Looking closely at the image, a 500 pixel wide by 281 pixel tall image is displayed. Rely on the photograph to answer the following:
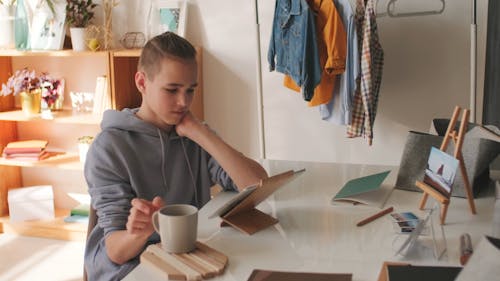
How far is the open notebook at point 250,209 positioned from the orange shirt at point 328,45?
1.28 meters

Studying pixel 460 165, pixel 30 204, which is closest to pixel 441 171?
pixel 460 165

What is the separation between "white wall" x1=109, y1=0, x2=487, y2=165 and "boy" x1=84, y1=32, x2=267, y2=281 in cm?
149

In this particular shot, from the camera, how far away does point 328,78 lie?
8.43ft

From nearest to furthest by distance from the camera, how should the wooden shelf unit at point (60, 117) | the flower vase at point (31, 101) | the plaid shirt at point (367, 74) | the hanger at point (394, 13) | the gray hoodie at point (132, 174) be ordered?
the gray hoodie at point (132, 174) → the plaid shirt at point (367, 74) → the hanger at point (394, 13) → the wooden shelf unit at point (60, 117) → the flower vase at point (31, 101)

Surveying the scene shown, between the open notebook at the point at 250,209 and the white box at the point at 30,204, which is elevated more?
the open notebook at the point at 250,209

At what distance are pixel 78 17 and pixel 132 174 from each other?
2.13m

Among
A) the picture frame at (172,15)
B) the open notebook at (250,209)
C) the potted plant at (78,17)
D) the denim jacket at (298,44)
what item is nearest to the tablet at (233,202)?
the open notebook at (250,209)

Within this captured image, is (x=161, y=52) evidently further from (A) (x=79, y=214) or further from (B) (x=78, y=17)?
(A) (x=79, y=214)

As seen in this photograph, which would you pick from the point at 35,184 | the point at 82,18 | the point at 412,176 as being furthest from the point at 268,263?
the point at 35,184

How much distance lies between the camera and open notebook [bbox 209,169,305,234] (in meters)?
1.18

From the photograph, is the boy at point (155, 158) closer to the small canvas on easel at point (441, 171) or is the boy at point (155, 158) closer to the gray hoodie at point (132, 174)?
the gray hoodie at point (132, 174)

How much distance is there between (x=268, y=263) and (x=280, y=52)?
1.76 meters

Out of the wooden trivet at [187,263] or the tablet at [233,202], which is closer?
the wooden trivet at [187,263]

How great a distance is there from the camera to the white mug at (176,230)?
3.34 feet
